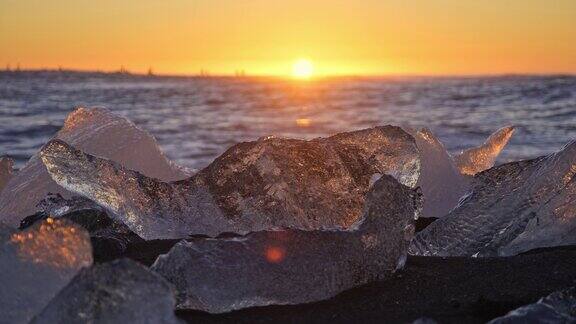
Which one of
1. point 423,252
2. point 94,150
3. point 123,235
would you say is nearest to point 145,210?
point 123,235

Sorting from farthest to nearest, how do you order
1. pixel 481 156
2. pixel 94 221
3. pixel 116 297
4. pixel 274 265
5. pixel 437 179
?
pixel 481 156 < pixel 437 179 < pixel 94 221 < pixel 274 265 < pixel 116 297

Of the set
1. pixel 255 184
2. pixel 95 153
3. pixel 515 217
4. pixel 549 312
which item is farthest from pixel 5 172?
pixel 549 312

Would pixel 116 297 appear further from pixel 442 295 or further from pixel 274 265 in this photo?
pixel 442 295

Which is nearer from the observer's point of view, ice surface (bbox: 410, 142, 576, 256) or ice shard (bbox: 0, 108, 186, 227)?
ice surface (bbox: 410, 142, 576, 256)

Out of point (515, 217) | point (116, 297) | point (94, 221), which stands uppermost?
point (116, 297)

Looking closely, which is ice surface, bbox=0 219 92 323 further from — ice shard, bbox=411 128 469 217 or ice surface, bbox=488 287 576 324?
ice shard, bbox=411 128 469 217

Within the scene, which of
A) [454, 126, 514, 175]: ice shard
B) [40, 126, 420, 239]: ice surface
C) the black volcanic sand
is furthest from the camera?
[454, 126, 514, 175]: ice shard

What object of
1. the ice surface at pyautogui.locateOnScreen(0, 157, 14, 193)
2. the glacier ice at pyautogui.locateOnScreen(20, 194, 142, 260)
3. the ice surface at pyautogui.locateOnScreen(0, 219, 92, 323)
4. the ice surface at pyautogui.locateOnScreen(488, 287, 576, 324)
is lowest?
the glacier ice at pyautogui.locateOnScreen(20, 194, 142, 260)

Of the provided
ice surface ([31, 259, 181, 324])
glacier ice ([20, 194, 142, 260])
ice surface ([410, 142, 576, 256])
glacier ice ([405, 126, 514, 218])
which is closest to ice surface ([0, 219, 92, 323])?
ice surface ([31, 259, 181, 324])
